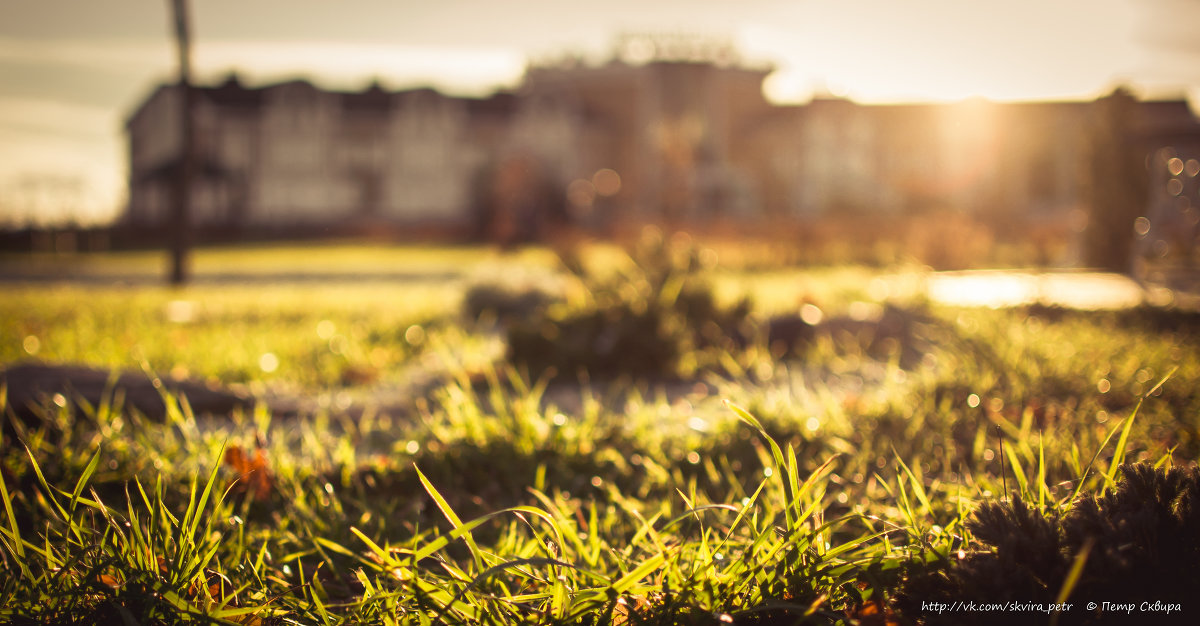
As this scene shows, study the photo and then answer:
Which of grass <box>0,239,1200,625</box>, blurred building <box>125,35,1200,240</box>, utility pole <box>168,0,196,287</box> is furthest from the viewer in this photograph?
blurred building <box>125,35,1200,240</box>

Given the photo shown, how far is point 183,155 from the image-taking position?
29.2 ft

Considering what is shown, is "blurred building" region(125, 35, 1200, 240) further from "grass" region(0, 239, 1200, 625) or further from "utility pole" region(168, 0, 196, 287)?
"grass" region(0, 239, 1200, 625)

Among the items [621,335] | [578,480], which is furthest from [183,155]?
[578,480]

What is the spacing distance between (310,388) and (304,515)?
239 centimetres

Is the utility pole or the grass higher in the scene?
the utility pole

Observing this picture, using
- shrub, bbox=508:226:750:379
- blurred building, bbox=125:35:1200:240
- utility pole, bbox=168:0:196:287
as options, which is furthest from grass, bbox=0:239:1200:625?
blurred building, bbox=125:35:1200:240

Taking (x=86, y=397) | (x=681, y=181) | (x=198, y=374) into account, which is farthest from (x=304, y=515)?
(x=681, y=181)

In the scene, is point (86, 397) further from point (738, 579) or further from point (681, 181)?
point (681, 181)

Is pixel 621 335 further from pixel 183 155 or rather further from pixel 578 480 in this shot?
pixel 183 155

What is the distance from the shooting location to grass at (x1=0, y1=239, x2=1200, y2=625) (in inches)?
66.3

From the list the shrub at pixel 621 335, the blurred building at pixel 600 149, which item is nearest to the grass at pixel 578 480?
the shrub at pixel 621 335

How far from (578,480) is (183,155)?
8.33 m

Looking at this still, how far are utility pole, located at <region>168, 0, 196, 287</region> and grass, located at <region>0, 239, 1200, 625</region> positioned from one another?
11.9ft

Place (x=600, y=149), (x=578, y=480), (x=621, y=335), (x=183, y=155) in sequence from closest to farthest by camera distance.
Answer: (x=578, y=480)
(x=621, y=335)
(x=183, y=155)
(x=600, y=149)
